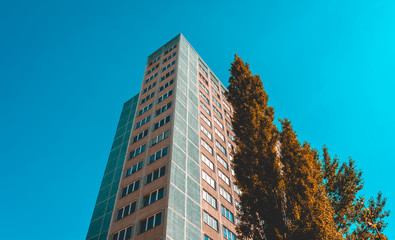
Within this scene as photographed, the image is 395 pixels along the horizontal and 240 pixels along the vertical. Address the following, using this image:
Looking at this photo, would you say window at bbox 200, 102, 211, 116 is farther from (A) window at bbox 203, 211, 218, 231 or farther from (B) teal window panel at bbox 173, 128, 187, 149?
(A) window at bbox 203, 211, 218, 231

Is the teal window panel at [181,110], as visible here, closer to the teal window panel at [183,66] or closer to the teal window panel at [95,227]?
the teal window panel at [183,66]

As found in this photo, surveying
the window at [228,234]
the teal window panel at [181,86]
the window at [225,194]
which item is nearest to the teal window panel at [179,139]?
the window at [225,194]

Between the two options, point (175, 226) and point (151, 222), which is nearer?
point (175, 226)

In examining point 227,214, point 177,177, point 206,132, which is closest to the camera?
point 177,177

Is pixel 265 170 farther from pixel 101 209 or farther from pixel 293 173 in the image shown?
pixel 101 209

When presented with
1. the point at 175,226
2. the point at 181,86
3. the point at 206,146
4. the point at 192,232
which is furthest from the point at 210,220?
the point at 181,86

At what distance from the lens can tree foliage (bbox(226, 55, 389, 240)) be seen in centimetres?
1482

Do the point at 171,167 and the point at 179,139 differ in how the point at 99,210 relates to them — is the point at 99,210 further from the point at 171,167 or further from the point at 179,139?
the point at 179,139

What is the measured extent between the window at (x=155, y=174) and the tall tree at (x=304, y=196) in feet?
42.9

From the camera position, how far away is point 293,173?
54.7 feet

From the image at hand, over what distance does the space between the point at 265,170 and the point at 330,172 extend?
9.66m

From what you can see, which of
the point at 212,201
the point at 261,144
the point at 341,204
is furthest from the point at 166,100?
the point at 341,204

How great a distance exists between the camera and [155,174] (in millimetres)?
28719

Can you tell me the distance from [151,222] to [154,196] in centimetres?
274
